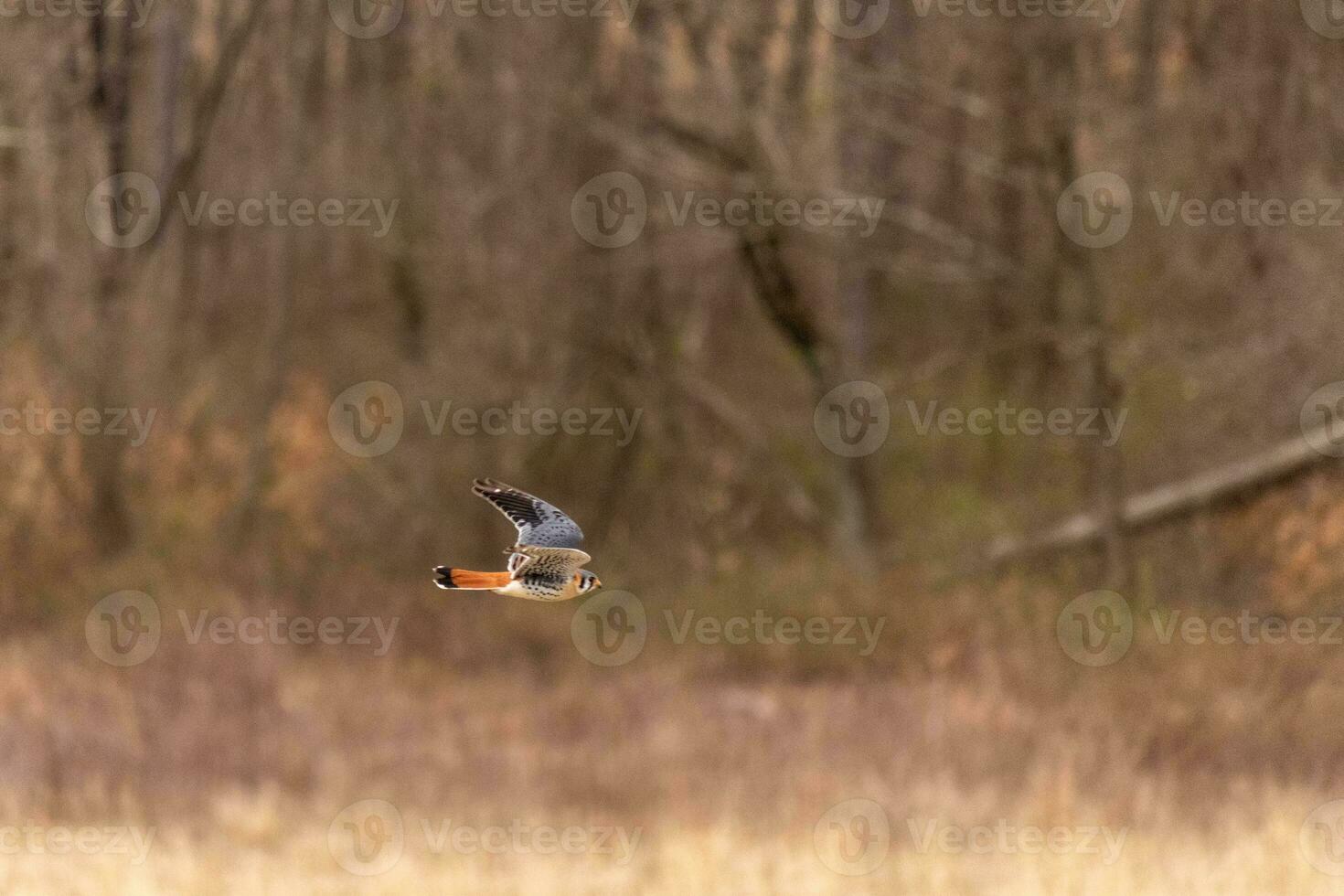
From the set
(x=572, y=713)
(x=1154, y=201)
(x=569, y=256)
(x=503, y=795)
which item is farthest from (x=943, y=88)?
(x=503, y=795)

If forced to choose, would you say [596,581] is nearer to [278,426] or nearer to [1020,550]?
[1020,550]

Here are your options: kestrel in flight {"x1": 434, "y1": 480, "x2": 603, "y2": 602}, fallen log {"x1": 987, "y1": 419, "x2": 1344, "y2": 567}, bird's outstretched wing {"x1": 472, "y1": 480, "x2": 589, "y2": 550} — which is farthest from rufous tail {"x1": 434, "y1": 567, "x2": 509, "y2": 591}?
fallen log {"x1": 987, "y1": 419, "x2": 1344, "y2": 567}

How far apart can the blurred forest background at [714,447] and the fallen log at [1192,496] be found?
0.04m

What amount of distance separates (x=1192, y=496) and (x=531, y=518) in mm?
8215

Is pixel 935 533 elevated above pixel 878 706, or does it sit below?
above

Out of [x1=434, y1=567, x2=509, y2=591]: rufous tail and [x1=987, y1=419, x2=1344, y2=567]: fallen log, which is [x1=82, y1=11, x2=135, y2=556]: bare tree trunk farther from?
[x1=434, y1=567, x2=509, y2=591]: rufous tail

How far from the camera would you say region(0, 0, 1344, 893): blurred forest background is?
25.3 feet

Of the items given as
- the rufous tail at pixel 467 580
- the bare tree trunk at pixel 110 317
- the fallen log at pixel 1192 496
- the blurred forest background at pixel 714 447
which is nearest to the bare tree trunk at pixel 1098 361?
the blurred forest background at pixel 714 447

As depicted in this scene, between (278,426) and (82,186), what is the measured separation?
227 cm

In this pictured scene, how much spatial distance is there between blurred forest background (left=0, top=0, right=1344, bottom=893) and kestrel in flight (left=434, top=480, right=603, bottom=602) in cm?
441

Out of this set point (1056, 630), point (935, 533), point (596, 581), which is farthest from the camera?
point (935, 533)

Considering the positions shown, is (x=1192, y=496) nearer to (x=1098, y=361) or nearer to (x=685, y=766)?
(x=1098, y=361)

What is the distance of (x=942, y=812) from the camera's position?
700 centimetres

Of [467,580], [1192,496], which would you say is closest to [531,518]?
[467,580]
